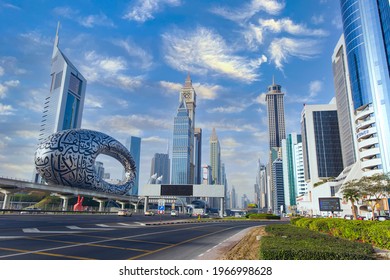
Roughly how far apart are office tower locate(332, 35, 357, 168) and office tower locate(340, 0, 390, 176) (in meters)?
17.4

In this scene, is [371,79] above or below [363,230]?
above

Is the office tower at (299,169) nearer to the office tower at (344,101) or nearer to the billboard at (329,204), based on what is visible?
the office tower at (344,101)

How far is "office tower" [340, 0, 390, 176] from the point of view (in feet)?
245

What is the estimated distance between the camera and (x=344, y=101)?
110375 millimetres

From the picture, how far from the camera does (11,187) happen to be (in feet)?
211

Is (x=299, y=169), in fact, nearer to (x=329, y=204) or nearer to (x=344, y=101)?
(x=344, y=101)

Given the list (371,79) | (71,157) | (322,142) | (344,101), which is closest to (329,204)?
(371,79)

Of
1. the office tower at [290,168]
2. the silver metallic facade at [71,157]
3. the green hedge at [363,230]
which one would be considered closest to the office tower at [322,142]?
the office tower at [290,168]

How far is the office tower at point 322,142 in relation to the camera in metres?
126

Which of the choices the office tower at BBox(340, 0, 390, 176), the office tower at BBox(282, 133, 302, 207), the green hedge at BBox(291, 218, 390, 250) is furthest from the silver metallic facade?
the office tower at BBox(282, 133, 302, 207)

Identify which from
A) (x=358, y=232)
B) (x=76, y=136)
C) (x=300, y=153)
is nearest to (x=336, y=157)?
(x=300, y=153)

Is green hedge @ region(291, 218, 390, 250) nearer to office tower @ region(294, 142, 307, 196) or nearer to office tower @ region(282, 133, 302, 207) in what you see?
office tower @ region(294, 142, 307, 196)

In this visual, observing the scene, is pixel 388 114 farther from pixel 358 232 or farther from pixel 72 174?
pixel 72 174

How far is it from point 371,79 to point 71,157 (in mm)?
88492
